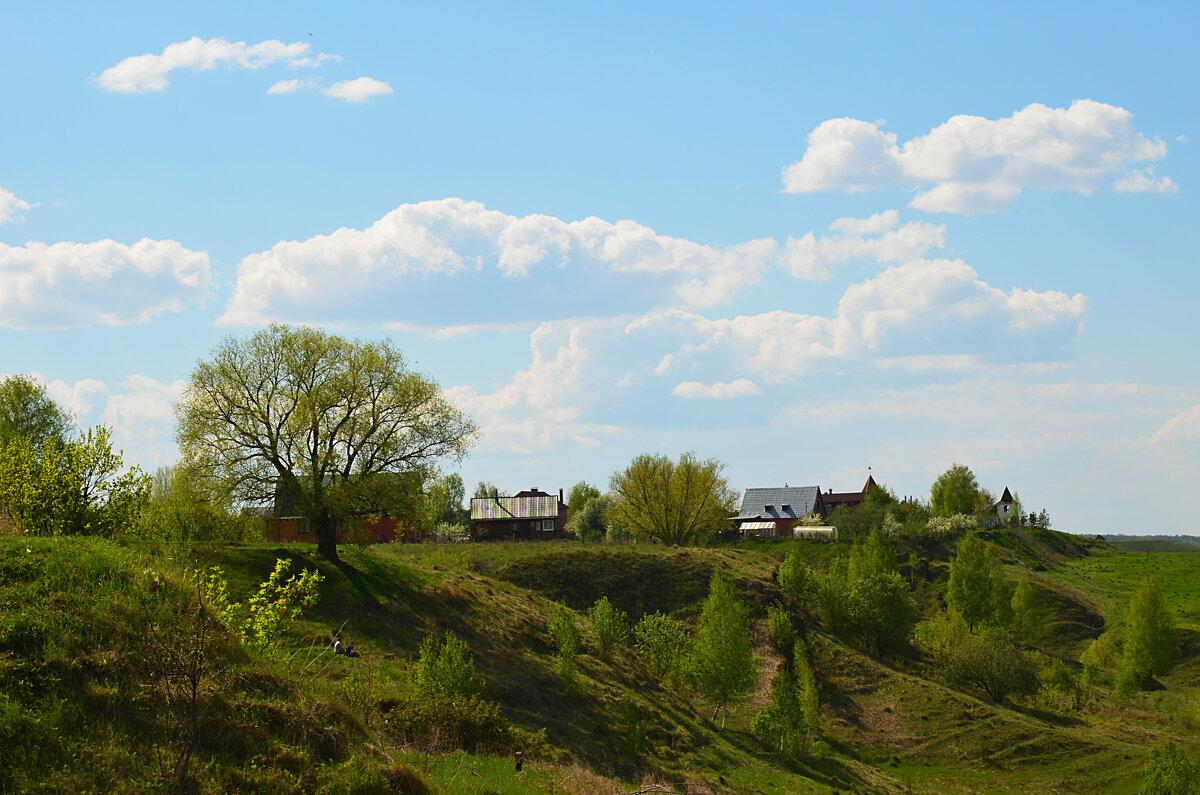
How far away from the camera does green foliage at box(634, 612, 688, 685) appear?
55.5m

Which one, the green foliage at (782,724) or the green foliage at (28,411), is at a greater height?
the green foliage at (28,411)

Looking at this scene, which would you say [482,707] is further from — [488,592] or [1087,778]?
[1087,778]

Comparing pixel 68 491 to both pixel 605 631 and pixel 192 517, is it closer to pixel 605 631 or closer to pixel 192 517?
pixel 192 517

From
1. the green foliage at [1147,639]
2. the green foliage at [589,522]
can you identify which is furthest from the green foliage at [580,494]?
the green foliage at [1147,639]

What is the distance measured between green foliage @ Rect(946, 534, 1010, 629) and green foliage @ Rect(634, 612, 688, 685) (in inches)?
1394

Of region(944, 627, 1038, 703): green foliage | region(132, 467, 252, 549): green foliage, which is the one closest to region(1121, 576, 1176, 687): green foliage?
region(944, 627, 1038, 703): green foliage

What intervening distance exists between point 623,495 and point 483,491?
9758 cm

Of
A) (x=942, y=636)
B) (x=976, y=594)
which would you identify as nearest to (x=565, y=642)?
(x=942, y=636)

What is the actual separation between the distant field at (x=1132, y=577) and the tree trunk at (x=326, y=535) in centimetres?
8550

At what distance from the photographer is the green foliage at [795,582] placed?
2955 inches

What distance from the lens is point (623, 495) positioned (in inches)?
4203

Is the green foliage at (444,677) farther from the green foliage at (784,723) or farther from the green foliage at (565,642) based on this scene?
the green foliage at (784,723)

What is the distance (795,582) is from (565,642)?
3634 cm

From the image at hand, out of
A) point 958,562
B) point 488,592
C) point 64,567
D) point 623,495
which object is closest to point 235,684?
point 64,567
